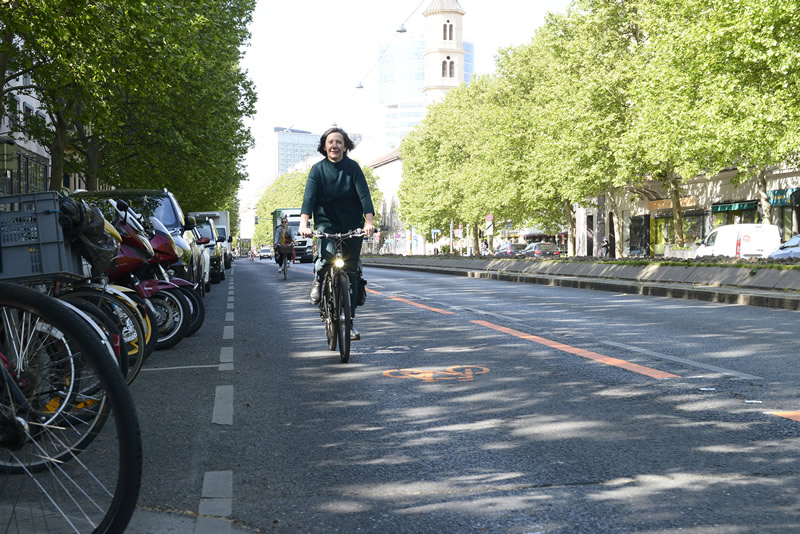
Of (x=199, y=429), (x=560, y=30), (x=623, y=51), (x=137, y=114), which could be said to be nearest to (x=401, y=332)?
(x=199, y=429)

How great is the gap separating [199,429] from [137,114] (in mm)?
24922

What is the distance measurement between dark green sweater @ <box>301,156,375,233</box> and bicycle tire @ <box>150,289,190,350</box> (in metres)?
1.92

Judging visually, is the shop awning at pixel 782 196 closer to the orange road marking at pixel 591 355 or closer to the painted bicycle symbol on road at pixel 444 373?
the orange road marking at pixel 591 355

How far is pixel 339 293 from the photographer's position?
27.5ft

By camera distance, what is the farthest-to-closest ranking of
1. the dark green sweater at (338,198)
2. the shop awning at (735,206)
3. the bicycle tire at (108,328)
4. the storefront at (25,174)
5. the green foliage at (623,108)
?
the shop awning at (735,206) < the storefront at (25,174) < the green foliage at (623,108) < the dark green sweater at (338,198) < the bicycle tire at (108,328)

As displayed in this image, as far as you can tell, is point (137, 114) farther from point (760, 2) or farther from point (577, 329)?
point (577, 329)

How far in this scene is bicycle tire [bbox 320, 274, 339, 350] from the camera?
8578mm

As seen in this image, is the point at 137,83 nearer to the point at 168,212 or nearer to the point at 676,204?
the point at 168,212

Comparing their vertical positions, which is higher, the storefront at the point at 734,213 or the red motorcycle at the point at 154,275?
the storefront at the point at 734,213

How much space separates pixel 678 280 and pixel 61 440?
69.8 feet

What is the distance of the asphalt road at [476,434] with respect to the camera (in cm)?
366

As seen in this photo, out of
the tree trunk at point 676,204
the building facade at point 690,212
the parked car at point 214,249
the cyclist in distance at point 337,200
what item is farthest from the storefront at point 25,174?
the building facade at point 690,212

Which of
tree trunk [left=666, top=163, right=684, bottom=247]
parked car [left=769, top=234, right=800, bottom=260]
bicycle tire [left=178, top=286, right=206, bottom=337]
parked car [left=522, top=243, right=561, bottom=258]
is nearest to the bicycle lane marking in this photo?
bicycle tire [left=178, top=286, right=206, bottom=337]

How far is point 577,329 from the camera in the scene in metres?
11.0
